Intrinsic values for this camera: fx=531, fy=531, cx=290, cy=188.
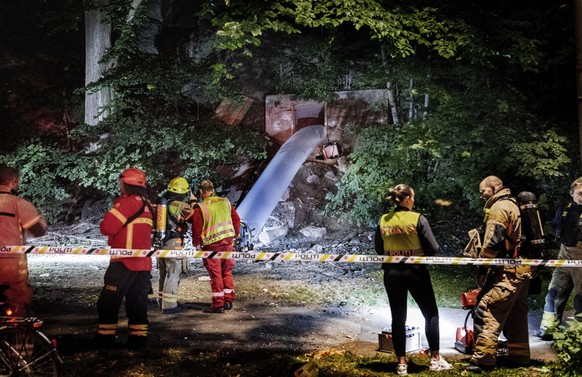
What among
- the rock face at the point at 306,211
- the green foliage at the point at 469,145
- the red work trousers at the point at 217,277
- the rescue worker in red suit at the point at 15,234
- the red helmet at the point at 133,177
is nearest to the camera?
the rescue worker in red suit at the point at 15,234

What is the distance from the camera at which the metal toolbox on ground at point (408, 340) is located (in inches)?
219

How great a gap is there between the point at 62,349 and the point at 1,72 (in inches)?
737

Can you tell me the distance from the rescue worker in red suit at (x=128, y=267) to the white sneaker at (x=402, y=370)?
8.65 ft

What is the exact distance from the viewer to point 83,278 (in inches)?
384

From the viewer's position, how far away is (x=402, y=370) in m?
4.96

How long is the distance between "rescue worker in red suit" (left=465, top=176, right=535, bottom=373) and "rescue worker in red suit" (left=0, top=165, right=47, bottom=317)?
13.9ft

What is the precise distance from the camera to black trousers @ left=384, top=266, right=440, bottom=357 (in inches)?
195

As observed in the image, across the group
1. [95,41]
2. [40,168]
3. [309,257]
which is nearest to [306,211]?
[40,168]

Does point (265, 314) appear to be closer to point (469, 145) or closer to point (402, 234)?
point (402, 234)

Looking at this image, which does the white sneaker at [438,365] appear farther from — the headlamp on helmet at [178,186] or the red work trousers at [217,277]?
the headlamp on helmet at [178,186]

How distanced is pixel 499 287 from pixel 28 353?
418cm

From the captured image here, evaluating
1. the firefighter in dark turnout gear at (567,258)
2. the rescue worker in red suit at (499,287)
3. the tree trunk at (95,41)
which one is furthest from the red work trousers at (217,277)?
the tree trunk at (95,41)

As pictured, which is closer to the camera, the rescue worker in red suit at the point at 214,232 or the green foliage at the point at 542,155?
the rescue worker in red suit at the point at 214,232

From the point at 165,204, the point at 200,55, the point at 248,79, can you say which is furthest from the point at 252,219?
the point at 200,55
